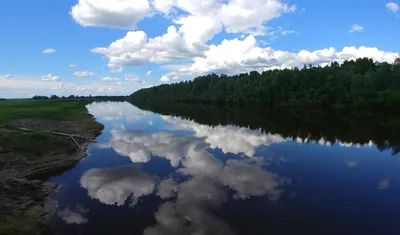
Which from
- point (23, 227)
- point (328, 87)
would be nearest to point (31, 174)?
point (23, 227)

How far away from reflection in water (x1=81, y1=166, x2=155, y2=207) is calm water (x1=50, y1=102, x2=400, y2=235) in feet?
0.26

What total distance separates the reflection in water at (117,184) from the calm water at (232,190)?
8 centimetres

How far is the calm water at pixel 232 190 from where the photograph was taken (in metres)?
17.6

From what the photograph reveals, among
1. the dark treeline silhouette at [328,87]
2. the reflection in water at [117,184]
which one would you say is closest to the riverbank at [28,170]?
the reflection in water at [117,184]

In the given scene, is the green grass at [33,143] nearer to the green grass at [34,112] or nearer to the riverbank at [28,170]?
the riverbank at [28,170]

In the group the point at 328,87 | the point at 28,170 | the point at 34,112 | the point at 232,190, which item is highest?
the point at 328,87

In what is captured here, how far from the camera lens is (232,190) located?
76.4 feet

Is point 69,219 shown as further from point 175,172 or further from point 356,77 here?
point 356,77


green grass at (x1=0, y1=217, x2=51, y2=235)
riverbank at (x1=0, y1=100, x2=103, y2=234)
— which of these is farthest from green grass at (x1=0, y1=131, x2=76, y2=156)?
green grass at (x1=0, y1=217, x2=51, y2=235)

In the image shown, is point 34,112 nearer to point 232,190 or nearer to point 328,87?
point 232,190

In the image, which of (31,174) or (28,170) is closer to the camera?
(31,174)

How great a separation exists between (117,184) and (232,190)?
9603mm

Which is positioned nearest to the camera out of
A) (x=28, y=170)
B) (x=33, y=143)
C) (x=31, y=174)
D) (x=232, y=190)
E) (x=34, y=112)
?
(x=232, y=190)

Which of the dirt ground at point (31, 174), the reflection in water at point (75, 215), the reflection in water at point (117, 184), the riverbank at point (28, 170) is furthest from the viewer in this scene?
the reflection in water at point (117, 184)
